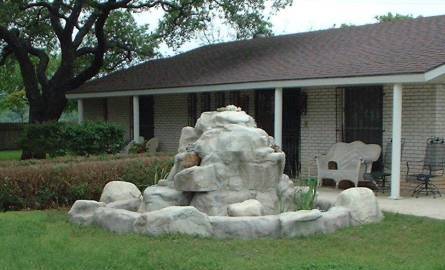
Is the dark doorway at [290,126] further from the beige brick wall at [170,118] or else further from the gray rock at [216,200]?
the gray rock at [216,200]

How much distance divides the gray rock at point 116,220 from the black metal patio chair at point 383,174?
6858 millimetres

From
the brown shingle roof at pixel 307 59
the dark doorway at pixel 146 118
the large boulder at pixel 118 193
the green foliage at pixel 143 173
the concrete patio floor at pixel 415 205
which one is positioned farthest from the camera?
the dark doorway at pixel 146 118

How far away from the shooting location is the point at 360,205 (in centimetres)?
918

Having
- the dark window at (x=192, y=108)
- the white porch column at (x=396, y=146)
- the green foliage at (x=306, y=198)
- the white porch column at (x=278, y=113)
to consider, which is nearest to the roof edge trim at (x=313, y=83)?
the white porch column at (x=278, y=113)

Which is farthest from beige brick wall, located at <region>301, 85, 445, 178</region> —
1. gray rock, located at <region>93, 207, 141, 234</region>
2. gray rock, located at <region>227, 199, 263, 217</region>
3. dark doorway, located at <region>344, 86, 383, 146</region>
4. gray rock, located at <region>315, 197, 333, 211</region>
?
gray rock, located at <region>93, 207, 141, 234</region>

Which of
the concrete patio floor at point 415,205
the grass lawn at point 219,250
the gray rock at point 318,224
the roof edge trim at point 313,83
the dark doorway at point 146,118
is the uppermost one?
the roof edge trim at point 313,83

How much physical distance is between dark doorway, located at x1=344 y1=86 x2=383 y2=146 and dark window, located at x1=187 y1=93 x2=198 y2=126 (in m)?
5.94

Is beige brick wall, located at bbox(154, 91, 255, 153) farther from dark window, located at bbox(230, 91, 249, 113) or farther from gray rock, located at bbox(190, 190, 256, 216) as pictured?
gray rock, located at bbox(190, 190, 256, 216)

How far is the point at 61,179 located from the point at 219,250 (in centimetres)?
500

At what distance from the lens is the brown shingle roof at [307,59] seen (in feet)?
44.1

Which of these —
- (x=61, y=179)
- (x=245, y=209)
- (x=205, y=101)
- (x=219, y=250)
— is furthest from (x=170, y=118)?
(x=219, y=250)

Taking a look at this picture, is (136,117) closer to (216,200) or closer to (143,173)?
(143,173)

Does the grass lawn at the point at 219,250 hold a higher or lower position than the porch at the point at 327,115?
lower

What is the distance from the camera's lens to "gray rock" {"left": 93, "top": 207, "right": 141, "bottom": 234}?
27.3 ft
